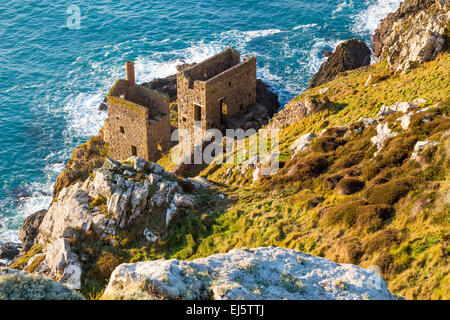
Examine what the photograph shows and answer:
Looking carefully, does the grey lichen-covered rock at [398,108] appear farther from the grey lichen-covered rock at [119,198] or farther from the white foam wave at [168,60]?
the white foam wave at [168,60]

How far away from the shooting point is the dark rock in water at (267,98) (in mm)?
57750

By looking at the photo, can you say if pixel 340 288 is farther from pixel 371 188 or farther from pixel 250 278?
pixel 371 188

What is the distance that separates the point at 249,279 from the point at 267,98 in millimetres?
50237

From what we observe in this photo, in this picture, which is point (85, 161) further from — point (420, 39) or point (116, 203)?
point (420, 39)

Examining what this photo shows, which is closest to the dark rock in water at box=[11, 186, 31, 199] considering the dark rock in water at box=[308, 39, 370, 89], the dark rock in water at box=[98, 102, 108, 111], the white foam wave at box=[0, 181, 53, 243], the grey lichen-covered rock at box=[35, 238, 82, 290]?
the white foam wave at box=[0, 181, 53, 243]

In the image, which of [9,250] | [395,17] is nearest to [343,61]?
[395,17]

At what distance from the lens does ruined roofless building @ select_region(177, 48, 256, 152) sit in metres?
39.6

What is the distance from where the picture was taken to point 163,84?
65.9 metres

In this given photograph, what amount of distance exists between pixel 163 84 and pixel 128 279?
190 ft

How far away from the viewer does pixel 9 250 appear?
42031mm

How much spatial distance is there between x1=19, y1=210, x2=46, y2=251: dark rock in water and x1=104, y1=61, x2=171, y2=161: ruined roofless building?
10.5 m

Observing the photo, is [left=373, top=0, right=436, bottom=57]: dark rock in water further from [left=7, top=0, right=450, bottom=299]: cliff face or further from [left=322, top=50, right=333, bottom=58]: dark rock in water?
[left=7, top=0, right=450, bottom=299]: cliff face

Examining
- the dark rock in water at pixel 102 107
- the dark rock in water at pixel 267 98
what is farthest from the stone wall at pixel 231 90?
the dark rock in water at pixel 102 107
